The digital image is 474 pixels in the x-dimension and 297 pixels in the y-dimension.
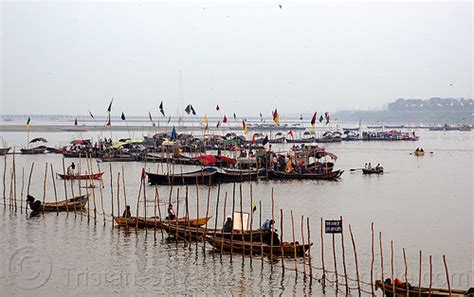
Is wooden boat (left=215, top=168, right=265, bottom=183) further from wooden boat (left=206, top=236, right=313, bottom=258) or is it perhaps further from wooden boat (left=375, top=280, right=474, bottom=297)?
wooden boat (left=375, top=280, right=474, bottom=297)

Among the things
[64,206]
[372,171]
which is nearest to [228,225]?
[64,206]

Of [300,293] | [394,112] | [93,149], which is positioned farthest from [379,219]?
[394,112]

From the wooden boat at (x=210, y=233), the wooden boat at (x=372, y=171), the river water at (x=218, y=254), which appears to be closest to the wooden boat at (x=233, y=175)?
the river water at (x=218, y=254)

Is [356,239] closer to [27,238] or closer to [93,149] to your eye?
[27,238]

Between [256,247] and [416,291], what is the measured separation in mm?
4735

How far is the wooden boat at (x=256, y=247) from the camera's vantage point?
50.4 feet

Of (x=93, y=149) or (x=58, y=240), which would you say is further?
(x=93, y=149)

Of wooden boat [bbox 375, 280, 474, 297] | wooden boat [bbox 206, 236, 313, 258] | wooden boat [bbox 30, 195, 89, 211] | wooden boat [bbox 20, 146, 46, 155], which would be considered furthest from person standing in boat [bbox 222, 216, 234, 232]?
wooden boat [bbox 20, 146, 46, 155]

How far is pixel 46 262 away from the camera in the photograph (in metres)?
15.8

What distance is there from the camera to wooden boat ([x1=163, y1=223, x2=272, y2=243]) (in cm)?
1586

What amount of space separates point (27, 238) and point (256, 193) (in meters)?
12.0

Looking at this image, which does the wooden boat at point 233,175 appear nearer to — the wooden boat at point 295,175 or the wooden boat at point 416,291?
the wooden boat at point 295,175
